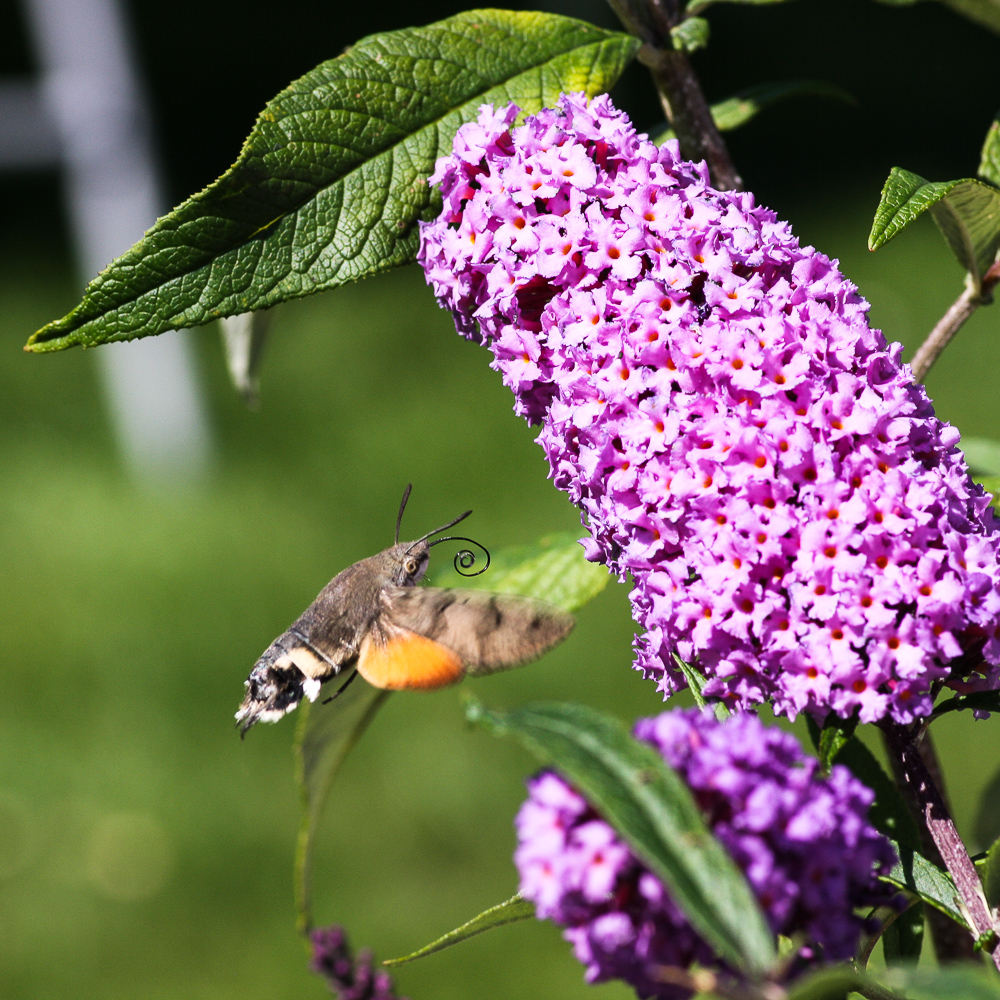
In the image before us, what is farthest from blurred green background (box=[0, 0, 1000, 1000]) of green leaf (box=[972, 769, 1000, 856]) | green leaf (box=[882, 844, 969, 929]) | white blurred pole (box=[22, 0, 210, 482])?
green leaf (box=[882, 844, 969, 929])

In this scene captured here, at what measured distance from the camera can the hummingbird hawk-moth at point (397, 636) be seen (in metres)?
1.46

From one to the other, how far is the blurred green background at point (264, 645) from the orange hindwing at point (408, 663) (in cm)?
264

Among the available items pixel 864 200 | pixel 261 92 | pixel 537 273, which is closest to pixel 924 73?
pixel 864 200

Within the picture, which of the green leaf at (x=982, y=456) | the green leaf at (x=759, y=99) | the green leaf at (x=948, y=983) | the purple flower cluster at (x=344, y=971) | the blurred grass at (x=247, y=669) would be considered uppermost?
the green leaf at (x=759, y=99)

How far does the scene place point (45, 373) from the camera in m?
7.88

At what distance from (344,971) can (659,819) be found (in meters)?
0.92

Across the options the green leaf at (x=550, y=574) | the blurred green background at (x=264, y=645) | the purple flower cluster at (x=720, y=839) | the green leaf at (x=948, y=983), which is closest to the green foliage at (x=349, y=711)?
the green leaf at (x=550, y=574)

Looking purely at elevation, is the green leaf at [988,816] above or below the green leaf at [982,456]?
below

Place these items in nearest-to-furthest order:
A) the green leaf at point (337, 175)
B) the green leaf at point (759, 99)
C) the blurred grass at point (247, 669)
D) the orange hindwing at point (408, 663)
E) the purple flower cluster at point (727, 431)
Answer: the purple flower cluster at point (727, 431), the green leaf at point (337, 175), the orange hindwing at point (408, 663), the green leaf at point (759, 99), the blurred grass at point (247, 669)

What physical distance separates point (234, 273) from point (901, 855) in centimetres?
98

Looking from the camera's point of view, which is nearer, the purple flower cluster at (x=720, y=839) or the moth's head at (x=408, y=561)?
the purple flower cluster at (x=720, y=839)

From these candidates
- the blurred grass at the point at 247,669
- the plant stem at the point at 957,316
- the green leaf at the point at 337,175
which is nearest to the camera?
the green leaf at the point at 337,175

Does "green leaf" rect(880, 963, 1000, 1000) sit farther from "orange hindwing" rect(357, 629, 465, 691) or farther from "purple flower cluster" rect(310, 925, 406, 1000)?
"purple flower cluster" rect(310, 925, 406, 1000)

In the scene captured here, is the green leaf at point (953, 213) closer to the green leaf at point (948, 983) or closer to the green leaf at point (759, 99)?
the green leaf at point (759, 99)
